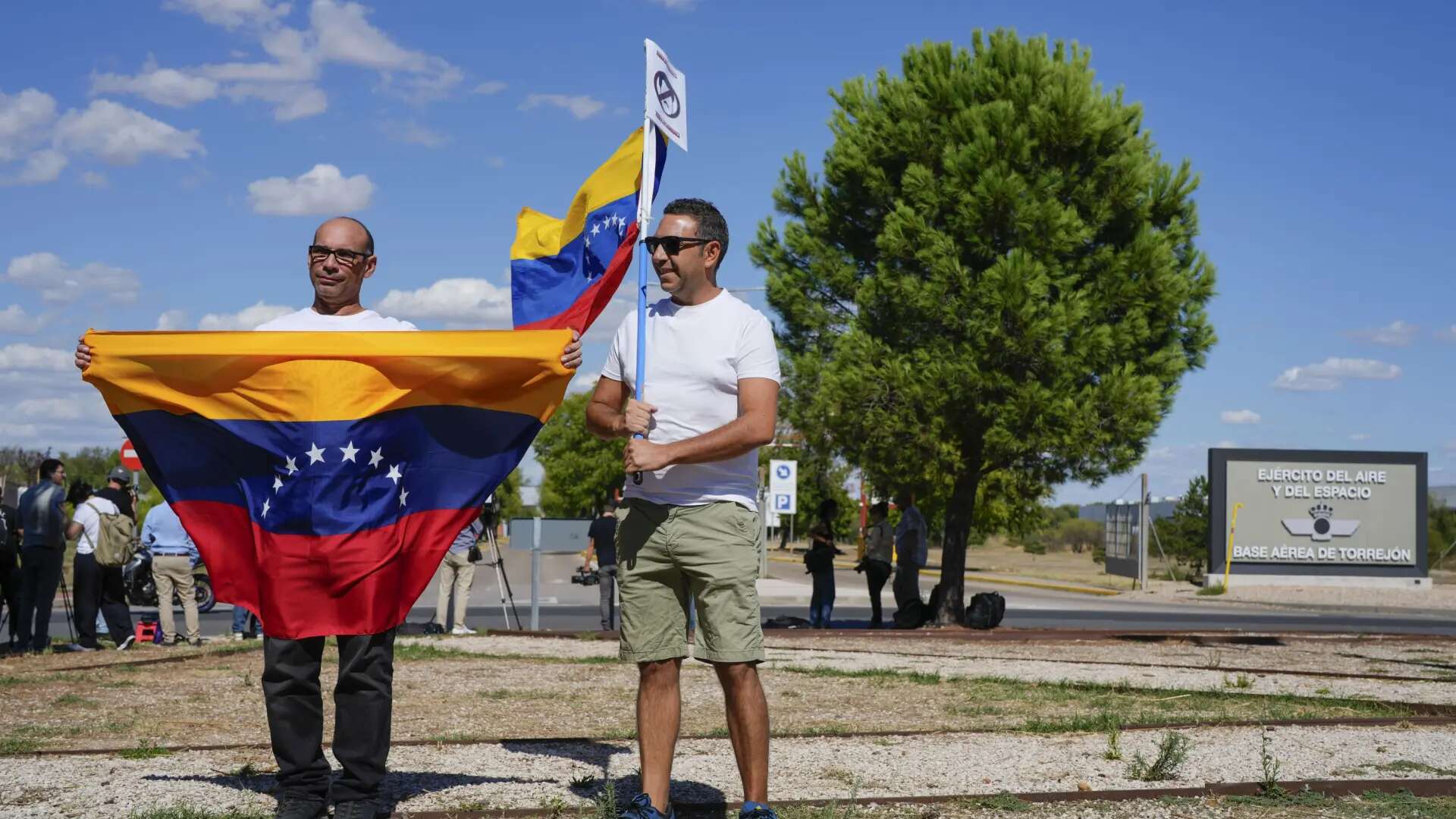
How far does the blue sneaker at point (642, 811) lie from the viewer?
15.0ft

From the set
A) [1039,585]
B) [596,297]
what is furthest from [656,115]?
[1039,585]

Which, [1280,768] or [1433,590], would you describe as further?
[1433,590]

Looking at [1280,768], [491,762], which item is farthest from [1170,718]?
[491,762]

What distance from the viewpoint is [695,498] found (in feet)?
15.7

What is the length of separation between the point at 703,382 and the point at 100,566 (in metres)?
12.0

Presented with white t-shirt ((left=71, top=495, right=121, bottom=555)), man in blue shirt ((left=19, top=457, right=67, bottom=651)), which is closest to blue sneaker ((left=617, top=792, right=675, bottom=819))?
man in blue shirt ((left=19, top=457, right=67, bottom=651))

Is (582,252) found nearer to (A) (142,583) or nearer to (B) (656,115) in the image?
(B) (656,115)

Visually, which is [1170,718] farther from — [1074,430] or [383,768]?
[1074,430]

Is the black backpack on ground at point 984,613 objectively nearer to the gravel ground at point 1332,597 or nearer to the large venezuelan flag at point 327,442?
the gravel ground at point 1332,597

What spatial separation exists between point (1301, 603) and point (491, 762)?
2837 cm

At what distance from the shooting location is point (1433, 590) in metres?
34.2

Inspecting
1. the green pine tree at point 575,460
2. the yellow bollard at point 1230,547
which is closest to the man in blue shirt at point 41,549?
the yellow bollard at point 1230,547

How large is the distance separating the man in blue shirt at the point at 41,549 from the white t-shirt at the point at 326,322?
9.63 metres

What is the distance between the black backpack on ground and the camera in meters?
18.7
